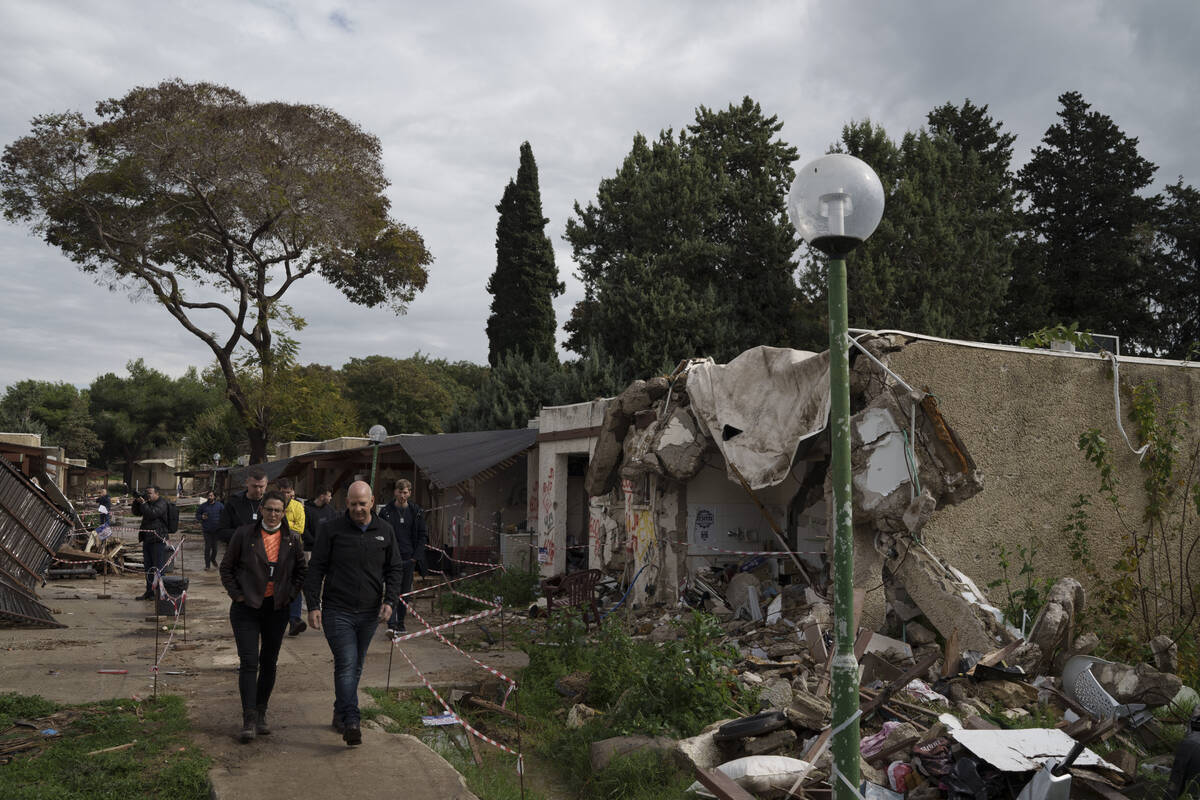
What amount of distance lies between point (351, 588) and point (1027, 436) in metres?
7.14

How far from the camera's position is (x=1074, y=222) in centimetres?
2930

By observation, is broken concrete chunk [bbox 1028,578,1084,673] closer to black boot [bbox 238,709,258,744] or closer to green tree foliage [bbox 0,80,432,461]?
black boot [bbox 238,709,258,744]

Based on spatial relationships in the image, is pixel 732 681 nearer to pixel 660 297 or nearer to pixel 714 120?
pixel 660 297

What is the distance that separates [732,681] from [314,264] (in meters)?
25.5

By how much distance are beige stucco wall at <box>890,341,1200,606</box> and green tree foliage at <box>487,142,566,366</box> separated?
65.2 feet

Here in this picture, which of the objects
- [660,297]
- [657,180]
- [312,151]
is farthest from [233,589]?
[312,151]

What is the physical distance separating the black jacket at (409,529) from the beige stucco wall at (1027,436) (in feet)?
18.8

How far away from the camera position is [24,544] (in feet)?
43.5

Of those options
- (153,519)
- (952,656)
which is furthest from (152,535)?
(952,656)

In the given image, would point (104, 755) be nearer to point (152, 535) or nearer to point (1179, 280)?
point (152, 535)

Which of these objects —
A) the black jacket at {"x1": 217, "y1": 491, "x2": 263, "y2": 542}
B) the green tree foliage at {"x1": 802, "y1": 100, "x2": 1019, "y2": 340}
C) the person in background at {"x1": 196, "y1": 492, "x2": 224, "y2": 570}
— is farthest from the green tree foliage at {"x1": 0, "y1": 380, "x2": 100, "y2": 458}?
the black jacket at {"x1": 217, "y1": 491, "x2": 263, "y2": 542}

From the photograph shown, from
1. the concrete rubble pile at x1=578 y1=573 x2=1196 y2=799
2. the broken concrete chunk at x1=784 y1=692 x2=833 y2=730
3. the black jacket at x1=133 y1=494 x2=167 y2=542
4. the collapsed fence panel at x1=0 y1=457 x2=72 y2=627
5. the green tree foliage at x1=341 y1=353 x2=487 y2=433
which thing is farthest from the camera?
the green tree foliage at x1=341 y1=353 x2=487 y2=433

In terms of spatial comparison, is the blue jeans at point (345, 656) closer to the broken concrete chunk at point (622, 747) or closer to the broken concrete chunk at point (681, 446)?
the broken concrete chunk at point (622, 747)

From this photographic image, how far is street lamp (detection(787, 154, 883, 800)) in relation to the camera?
3.95 meters
